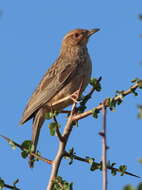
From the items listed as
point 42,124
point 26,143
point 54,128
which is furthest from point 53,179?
point 42,124

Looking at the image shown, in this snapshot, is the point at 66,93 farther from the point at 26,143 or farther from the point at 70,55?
the point at 26,143

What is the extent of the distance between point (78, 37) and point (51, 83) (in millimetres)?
1650

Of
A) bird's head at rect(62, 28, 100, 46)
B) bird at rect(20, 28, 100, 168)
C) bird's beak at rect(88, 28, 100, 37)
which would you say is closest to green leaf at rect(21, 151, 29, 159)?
bird at rect(20, 28, 100, 168)

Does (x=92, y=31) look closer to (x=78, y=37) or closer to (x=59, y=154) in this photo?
(x=78, y=37)

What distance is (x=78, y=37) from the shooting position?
9.59 metres

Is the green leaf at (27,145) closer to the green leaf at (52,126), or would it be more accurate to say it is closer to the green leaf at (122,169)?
the green leaf at (52,126)

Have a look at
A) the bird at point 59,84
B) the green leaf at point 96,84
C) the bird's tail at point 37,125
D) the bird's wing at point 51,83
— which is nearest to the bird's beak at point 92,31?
the bird at point 59,84

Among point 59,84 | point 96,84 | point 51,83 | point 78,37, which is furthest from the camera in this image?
point 78,37

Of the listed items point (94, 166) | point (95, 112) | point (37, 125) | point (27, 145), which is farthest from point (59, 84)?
point (95, 112)

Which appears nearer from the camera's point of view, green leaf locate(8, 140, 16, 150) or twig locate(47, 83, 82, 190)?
twig locate(47, 83, 82, 190)

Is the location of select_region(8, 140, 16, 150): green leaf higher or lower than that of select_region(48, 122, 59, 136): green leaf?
lower

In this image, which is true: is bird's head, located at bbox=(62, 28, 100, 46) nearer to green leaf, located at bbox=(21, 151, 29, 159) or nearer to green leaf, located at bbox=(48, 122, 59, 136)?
green leaf, located at bbox=(21, 151, 29, 159)

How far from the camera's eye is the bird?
7620mm

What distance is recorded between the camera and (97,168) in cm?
322
